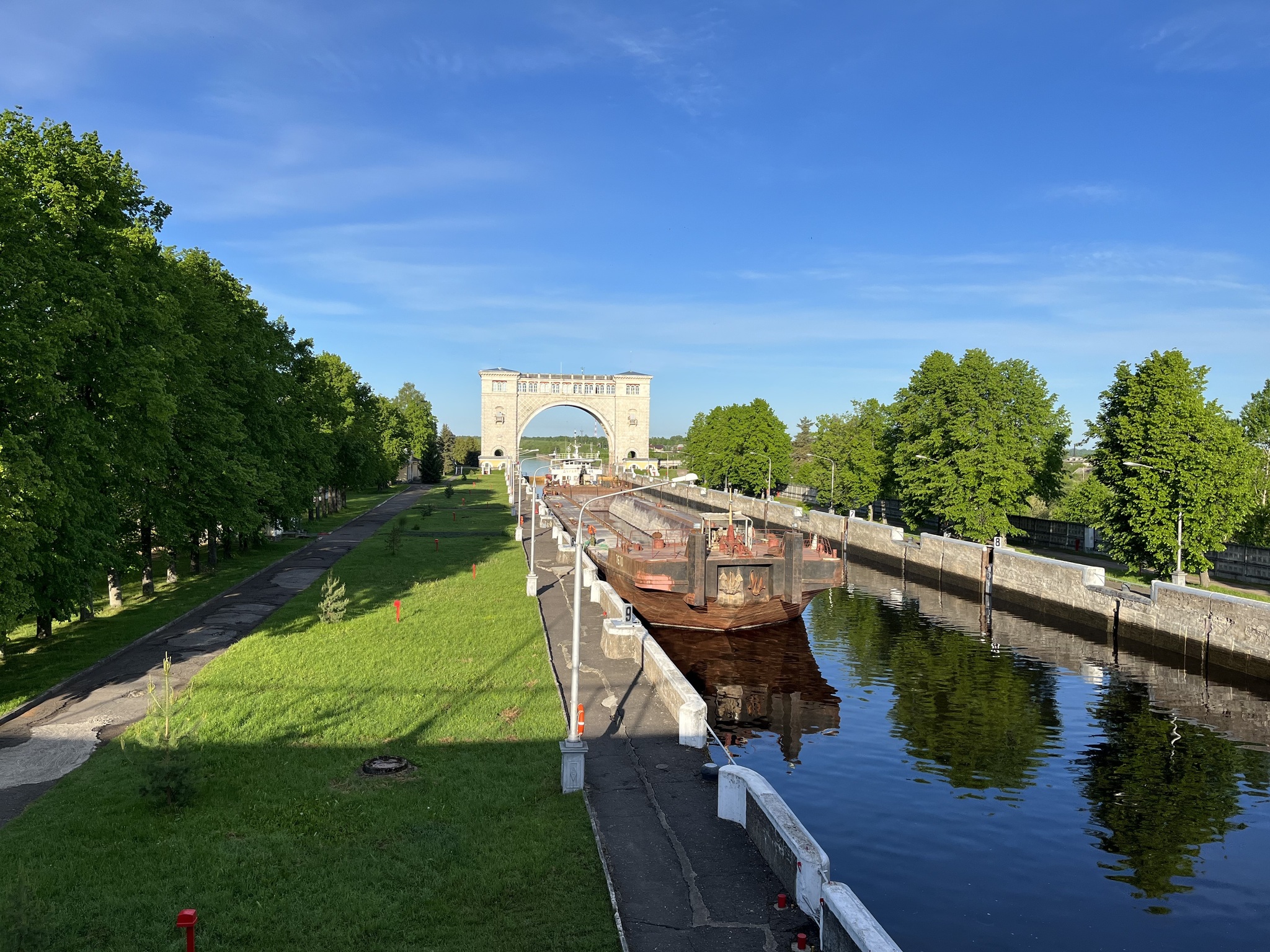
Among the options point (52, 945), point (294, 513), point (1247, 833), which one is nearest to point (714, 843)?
point (52, 945)

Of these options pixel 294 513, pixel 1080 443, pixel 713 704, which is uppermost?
pixel 1080 443

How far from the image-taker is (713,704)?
26.9 m

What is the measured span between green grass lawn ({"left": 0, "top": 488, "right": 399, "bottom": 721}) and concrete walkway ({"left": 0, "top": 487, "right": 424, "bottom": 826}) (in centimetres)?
51

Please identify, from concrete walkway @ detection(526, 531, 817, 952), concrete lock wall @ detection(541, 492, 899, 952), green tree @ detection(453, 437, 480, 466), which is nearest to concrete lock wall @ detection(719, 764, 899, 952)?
concrete lock wall @ detection(541, 492, 899, 952)

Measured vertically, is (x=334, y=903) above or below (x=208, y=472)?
below

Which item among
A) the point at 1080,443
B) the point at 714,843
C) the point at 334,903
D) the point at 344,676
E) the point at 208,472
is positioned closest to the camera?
the point at 334,903

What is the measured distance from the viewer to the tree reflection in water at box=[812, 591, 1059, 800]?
21344 mm

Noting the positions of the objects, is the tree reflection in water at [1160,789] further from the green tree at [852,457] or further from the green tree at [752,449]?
the green tree at [752,449]

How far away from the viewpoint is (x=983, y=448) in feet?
176

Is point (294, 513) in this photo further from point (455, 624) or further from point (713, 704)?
point (713, 704)

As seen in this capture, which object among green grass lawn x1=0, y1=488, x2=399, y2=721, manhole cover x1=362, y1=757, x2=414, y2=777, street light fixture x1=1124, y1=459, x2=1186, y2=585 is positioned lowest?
manhole cover x1=362, y1=757, x2=414, y2=777

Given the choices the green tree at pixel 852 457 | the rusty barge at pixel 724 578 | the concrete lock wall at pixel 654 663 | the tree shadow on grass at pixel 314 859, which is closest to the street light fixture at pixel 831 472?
the green tree at pixel 852 457

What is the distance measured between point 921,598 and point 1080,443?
11.6 m

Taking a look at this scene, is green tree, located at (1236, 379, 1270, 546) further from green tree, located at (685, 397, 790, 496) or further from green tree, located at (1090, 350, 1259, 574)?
green tree, located at (685, 397, 790, 496)
